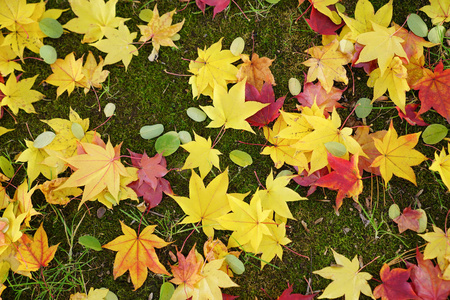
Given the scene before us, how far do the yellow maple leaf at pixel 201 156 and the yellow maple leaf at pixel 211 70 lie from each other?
0.24 m

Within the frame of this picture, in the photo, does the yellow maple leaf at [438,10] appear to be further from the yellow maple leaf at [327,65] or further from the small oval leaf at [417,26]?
the yellow maple leaf at [327,65]

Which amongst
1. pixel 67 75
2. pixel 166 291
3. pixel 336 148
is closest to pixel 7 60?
pixel 67 75

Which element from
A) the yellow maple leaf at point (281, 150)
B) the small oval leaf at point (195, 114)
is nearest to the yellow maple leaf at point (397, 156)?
the yellow maple leaf at point (281, 150)

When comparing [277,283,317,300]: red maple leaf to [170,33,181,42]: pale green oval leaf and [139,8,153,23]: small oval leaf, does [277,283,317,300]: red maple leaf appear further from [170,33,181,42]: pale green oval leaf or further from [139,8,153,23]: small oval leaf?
[139,8,153,23]: small oval leaf

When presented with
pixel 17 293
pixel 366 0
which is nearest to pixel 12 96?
pixel 17 293

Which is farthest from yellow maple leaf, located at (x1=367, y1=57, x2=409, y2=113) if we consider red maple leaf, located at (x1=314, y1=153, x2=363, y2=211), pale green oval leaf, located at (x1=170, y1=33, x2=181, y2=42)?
pale green oval leaf, located at (x1=170, y1=33, x2=181, y2=42)

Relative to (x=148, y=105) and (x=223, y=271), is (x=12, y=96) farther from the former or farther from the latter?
(x=223, y=271)

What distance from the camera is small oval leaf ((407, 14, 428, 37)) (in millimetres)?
1528

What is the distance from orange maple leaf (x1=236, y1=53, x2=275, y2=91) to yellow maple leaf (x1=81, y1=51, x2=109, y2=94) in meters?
0.69

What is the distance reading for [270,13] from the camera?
1.61 metres

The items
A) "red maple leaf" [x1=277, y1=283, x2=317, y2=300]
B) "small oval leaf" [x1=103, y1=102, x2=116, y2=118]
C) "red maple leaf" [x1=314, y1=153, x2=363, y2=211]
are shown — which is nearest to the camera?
"red maple leaf" [x1=314, y1=153, x2=363, y2=211]

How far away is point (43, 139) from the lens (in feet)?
4.99

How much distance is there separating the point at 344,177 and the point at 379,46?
609 mm

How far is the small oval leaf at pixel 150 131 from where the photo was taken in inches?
61.3
